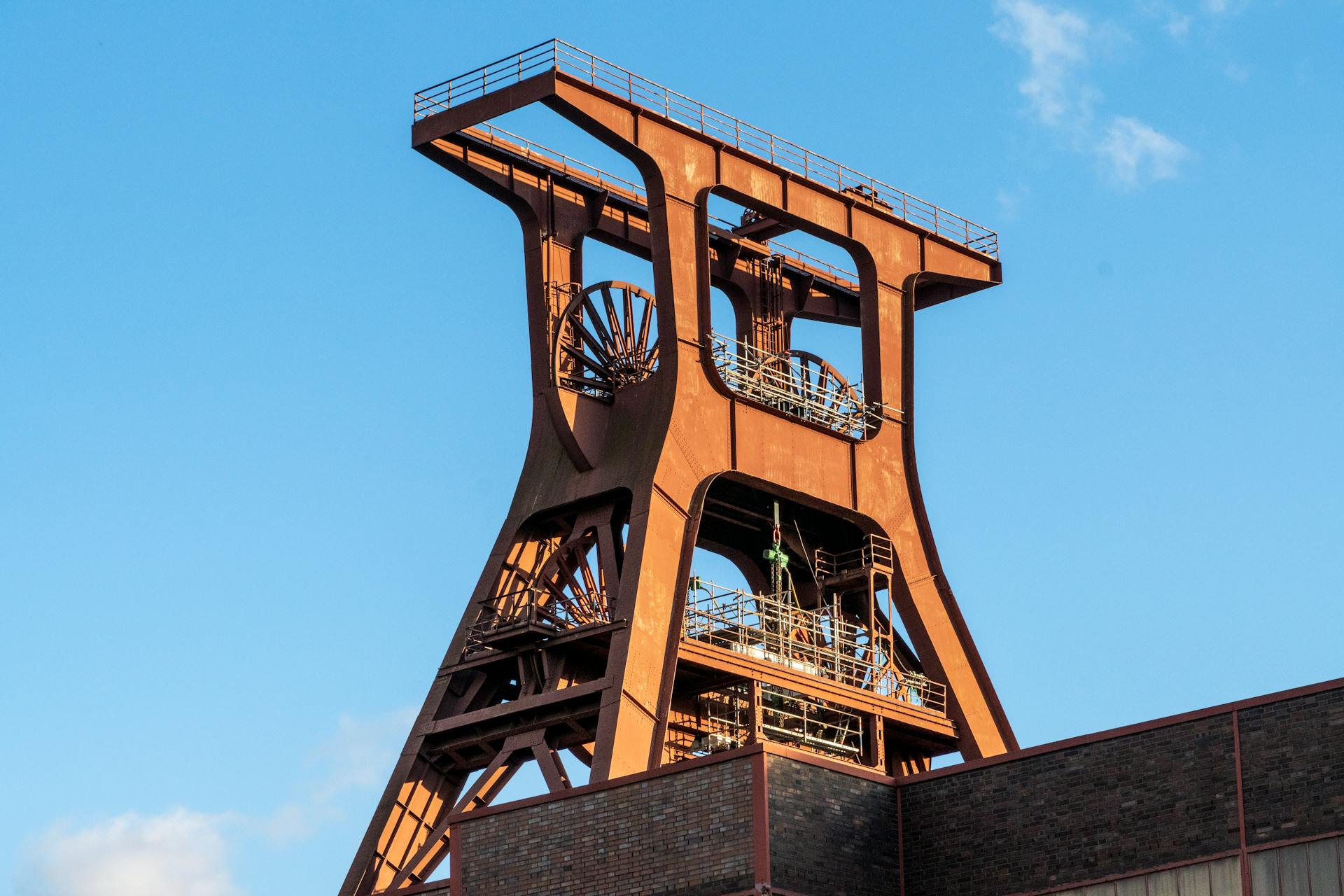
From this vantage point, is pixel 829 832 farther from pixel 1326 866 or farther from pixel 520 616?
pixel 520 616

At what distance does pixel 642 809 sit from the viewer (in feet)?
121

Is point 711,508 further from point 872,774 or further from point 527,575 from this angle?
point 872,774

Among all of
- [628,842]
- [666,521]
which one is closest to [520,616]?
[666,521]

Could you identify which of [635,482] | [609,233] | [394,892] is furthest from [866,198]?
[394,892]

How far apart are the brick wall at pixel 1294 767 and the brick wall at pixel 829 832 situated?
16.0 feet

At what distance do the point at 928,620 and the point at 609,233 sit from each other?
8363mm

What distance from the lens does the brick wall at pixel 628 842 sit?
36062 millimetres

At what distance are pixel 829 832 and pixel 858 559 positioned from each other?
46.2 ft

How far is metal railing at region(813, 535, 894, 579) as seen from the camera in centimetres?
4962

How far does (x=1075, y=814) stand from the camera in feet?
118

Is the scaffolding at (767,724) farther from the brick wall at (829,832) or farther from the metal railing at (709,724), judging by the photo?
the brick wall at (829,832)

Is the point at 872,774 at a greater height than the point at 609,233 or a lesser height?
lesser

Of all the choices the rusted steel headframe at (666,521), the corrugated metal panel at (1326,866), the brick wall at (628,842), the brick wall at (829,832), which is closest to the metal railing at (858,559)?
the rusted steel headframe at (666,521)

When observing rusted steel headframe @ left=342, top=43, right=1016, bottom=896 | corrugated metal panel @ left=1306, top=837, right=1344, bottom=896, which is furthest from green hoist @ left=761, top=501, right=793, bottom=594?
corrugated metal panel @ left=1306, top=837, right=1344, bottom=896
